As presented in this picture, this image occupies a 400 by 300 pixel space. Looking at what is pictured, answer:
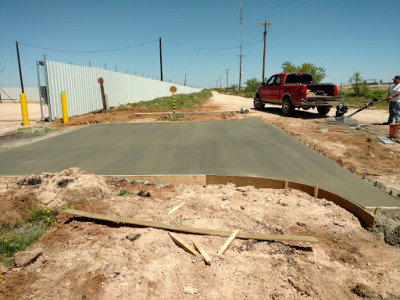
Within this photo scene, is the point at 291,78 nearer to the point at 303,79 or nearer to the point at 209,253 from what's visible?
the point at 303,79

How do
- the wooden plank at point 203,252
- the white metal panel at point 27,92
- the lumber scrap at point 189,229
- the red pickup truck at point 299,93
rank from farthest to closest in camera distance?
1. the white metal panel at point 27,92
2. the red pickup truck at point 299,93
3. the lumber scrap at point 189,229
4. the wooden plank at point 203,252

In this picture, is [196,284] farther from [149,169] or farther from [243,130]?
[243,130]

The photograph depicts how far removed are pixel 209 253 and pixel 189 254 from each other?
8.6 inches

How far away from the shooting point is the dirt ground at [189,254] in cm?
242

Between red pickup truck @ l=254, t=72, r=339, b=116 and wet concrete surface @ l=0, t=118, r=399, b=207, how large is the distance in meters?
4.51

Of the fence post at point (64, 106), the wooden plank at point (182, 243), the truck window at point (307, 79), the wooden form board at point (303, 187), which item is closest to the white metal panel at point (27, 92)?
the fence post at point (64, 106)

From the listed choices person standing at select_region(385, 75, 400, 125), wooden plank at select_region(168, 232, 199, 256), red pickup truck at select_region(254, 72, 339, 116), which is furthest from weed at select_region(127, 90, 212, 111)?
wooden plank at select_region(168, 232, 199, 256)

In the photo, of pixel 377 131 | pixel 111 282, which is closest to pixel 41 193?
pixel 111 282

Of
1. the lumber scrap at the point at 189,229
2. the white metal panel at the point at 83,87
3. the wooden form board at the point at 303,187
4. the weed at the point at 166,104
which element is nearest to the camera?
the lumber scrap at the point at 189,229

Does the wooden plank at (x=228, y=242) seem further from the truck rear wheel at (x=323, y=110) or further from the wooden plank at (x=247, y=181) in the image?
the truck rear wheel at (x=323, y=110)

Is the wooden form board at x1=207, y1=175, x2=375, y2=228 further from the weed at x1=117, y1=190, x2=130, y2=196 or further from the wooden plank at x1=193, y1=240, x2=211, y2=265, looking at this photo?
the wooden plank at x1=193, y1=240, x2=211, y2=265

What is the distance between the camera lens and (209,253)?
9.53 ft

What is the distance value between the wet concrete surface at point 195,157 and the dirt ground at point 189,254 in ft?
1.72

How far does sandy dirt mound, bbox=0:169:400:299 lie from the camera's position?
2406 mm
